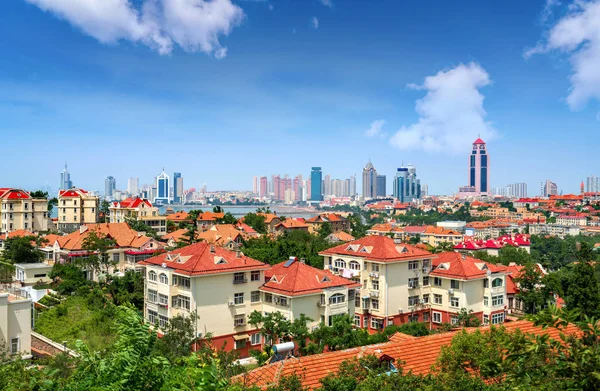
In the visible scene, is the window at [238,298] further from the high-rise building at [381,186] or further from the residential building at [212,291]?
the high-rise building at [381,186]

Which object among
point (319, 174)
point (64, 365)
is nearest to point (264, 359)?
point (64, 365)

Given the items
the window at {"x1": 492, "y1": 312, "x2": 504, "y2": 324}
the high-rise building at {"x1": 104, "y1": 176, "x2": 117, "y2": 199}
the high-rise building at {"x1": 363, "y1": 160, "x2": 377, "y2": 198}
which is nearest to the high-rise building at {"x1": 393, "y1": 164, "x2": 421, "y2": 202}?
the high-rise building at {"x1": 363, "y1": 160, "x2": 377, "y2": 198}

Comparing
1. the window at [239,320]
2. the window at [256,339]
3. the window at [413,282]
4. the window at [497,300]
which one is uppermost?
the window at [413,282]

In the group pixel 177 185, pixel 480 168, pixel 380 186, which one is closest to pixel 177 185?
pixel 177 185

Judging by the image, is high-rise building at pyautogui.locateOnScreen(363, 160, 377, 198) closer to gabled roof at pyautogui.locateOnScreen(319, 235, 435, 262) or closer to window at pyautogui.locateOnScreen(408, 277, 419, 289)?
gabled roof at pyautogui.locateOnScreen(319, 235, 435, 262)

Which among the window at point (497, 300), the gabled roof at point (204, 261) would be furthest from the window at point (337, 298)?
the window at point (497, 300)

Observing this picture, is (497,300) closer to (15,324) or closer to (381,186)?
(15,324)

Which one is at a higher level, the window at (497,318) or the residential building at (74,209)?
the residential building at (74,209)
